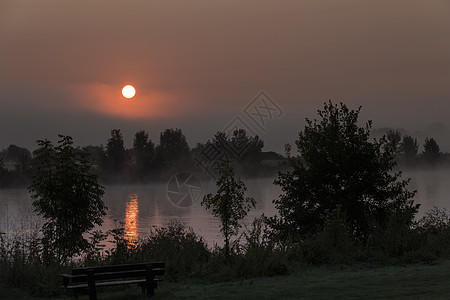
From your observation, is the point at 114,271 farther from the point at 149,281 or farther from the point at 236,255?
the point at 236,255

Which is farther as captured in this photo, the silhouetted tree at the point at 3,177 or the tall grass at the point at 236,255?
the silhouetted tree at the point at 3,177

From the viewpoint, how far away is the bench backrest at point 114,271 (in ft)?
32.0

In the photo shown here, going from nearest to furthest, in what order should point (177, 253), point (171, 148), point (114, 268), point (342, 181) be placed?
point (114, 268)
point (177, 253)
point (342, 181)
point (171, 148)

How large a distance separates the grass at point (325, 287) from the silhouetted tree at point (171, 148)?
460 feet

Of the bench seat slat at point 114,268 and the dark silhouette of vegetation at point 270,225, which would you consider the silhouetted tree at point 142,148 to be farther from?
the bench seat slat at point 114,268

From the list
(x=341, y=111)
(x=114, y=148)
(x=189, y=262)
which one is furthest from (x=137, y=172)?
(x=189, y=262)

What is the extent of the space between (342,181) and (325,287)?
1624 centimetres

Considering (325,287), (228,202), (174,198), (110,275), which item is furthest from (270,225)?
(174,198)

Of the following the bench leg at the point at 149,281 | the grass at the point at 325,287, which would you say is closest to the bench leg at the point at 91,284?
the grass at the point at 325,287

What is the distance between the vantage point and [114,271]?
10.2 m

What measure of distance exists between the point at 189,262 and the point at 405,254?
5931 mm

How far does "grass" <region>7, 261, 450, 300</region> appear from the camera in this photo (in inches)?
391

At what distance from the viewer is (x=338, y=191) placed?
85.7 feet

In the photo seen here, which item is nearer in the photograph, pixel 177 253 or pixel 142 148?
pixel 177 253
